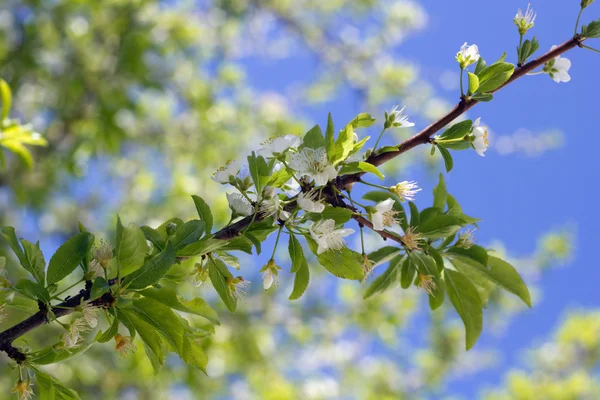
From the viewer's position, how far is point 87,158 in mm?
3723

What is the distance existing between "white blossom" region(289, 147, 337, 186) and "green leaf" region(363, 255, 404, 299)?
326mm

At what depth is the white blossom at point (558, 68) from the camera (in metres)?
0.98

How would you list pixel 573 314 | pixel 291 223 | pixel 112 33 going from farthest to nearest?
1. pixel 573 314
2. pixel 112 33
3. pixel 291 223

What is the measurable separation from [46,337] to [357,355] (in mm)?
2727

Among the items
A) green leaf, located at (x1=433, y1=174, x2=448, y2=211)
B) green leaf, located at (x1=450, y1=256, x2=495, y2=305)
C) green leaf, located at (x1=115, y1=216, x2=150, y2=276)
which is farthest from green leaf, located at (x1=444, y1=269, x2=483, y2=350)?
green leaf, located at (x1=115, y1=216, x2=150, y2=276)

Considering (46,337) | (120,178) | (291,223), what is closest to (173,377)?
(46,337)

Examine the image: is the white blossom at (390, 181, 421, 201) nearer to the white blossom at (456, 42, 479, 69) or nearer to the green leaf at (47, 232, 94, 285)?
the white blossom at (456, 42, 479, 69)

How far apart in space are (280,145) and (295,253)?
0.18 metres

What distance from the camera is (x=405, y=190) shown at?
102 cm

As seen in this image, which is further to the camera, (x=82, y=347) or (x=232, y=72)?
(x=232, y=72)

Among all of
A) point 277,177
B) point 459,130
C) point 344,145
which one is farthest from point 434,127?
point 277,177

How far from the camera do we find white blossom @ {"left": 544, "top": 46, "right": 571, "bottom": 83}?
983mm

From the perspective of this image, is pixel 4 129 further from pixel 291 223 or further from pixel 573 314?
pixel 573 314

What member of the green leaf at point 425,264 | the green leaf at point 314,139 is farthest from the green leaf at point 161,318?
the green leaf at point 425,264
